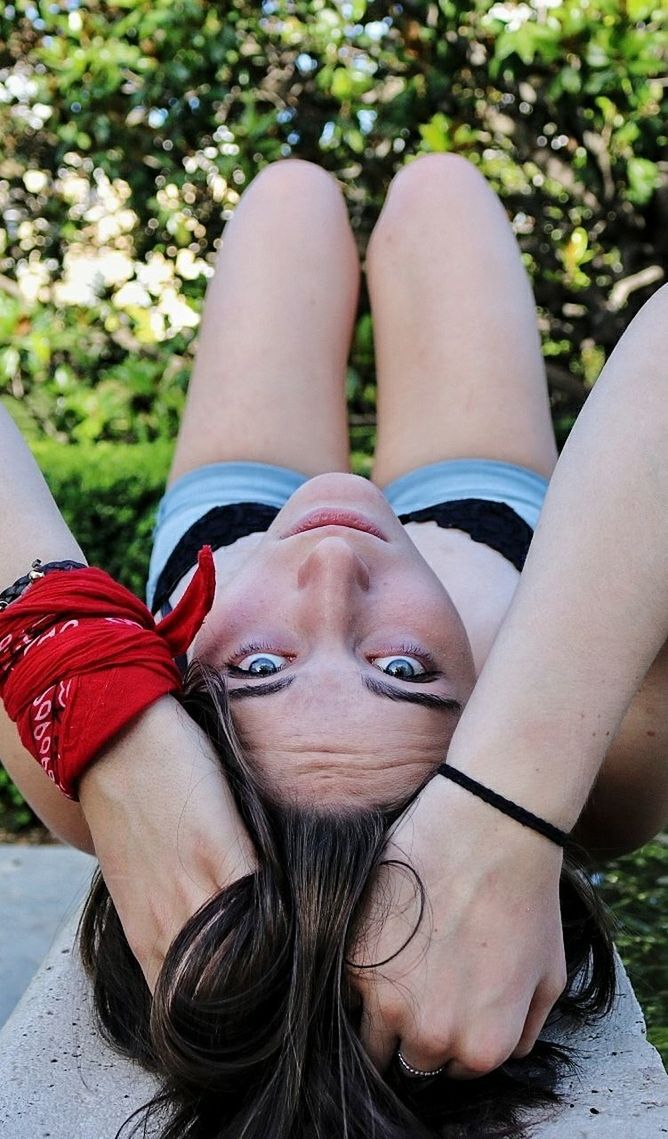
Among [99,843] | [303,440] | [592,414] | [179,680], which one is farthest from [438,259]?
[99,843]

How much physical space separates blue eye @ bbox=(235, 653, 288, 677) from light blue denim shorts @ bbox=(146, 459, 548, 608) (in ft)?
3.43

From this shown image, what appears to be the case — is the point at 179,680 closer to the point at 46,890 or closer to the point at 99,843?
the point at 99,843

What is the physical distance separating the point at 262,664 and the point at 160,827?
337 mm

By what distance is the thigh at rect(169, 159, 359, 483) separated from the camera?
3.00 meters

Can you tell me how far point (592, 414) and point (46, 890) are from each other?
231cm

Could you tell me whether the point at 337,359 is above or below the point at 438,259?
below

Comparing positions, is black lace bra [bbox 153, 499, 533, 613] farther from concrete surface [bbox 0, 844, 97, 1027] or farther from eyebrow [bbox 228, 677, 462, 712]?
eyebrow [bbox 228, 677, 462, 712]

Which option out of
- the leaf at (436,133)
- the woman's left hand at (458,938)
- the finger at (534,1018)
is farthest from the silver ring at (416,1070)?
the leaf at (436,133)

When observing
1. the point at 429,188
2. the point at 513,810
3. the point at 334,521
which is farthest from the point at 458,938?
the point at 429,188

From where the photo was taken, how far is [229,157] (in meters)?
4.39

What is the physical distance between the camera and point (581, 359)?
5.12m

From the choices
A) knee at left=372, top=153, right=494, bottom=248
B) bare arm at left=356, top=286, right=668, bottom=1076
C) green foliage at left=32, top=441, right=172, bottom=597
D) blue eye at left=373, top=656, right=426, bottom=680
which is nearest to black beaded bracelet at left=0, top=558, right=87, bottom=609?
blue eye at left=373, top=656, right=426, bottom=680

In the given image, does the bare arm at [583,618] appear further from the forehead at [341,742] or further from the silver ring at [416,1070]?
A: the silver ring at [416,1070]

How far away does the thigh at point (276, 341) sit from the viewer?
300 centimetres
